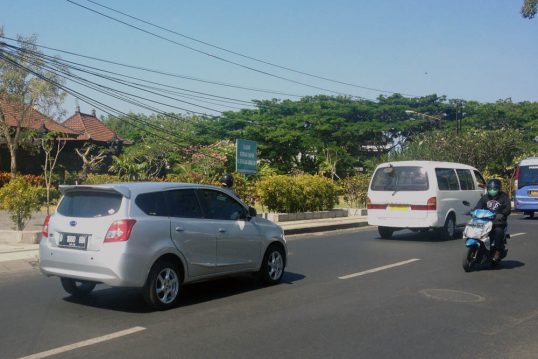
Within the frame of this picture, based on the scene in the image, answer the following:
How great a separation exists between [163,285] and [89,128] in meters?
34.1

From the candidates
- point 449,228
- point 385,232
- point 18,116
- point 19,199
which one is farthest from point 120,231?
point 18,116

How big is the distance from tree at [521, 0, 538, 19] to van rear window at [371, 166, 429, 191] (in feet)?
32.1

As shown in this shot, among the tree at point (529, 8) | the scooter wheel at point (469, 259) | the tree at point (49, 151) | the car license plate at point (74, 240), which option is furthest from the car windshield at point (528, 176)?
the car license plate at point (74, 240)

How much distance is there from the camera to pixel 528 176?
1016 inches

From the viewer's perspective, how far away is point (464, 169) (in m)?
16.9

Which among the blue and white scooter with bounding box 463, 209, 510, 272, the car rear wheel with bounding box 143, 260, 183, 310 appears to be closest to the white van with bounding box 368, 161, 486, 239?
the blue and white scooter with bounding box 463, 209, 510, 272

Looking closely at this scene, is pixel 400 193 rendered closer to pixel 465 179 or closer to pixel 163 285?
pixel 465 179

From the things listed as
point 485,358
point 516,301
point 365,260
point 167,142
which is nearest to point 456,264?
point 365,260

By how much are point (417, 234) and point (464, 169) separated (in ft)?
7.57

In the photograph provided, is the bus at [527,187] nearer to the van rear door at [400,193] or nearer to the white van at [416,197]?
the white van at [416,197]

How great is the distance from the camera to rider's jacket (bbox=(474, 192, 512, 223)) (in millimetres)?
10398

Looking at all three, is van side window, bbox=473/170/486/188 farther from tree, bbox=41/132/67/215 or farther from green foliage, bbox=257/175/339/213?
tree, bbox=41/132/67/215

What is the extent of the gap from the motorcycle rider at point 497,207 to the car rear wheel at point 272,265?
3783mm

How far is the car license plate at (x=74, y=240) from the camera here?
23.1 ft
